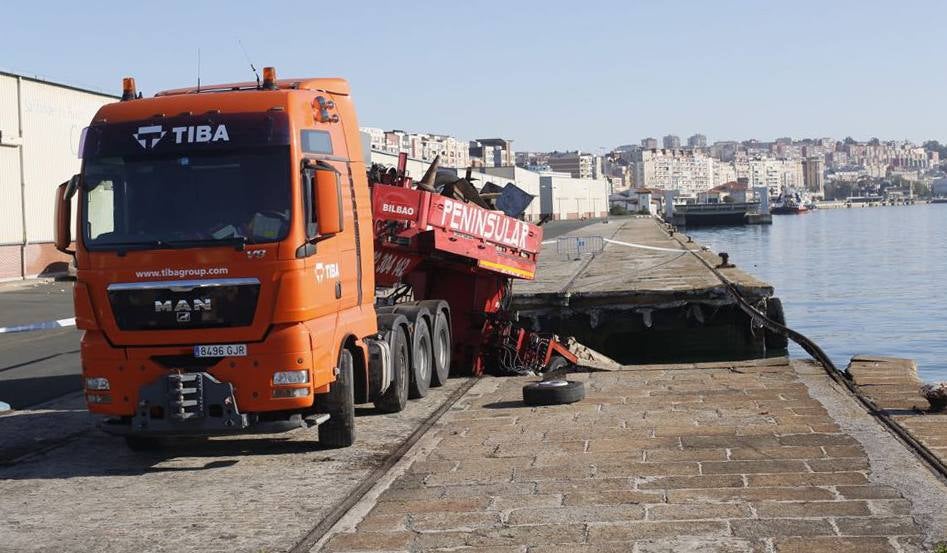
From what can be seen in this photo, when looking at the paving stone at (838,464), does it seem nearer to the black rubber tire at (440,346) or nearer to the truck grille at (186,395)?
the truck grille at (186,395)

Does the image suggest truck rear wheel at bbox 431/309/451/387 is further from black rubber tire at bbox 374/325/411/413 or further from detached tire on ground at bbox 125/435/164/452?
detached tire on ground at bbox 125/435/164/452

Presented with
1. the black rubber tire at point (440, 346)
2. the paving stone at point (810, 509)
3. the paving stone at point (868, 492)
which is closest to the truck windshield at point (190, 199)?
the paving stone at point (810, 509)

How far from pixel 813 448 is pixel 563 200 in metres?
153

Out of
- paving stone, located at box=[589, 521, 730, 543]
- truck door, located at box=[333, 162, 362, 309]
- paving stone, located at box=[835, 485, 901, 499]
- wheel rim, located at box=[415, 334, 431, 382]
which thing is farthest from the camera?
wheel rim, located at box=[415, 334, 431, 382]

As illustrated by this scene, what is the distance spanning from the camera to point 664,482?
954 cm

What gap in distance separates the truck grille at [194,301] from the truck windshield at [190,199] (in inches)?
14.0

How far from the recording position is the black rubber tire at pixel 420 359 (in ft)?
48.8

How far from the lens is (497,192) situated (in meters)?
19.6

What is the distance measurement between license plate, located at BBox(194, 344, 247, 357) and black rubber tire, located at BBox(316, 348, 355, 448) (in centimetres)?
112

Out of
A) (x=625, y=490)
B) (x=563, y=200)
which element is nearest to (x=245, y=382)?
(x=625, y=490)

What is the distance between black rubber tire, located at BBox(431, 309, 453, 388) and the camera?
16.1 meters

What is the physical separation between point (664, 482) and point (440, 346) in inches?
285

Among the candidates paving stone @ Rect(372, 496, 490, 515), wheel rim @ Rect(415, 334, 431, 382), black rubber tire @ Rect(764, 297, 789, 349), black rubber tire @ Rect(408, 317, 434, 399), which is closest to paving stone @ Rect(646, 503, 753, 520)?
paving stone @ Rect(372, 496, 490, 515)

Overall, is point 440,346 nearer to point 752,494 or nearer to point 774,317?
point 752,494
